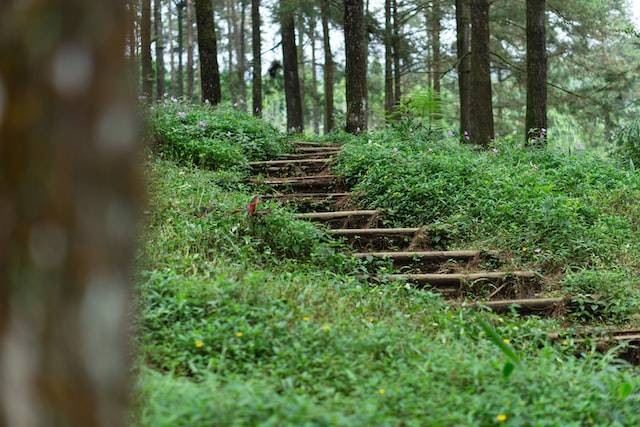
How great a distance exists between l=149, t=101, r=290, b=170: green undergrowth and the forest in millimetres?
46

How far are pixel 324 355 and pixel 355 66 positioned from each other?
34.3 ft

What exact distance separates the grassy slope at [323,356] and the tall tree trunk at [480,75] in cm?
771

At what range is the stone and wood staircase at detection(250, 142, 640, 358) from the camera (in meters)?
6.25

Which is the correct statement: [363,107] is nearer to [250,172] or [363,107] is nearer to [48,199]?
[250,172]

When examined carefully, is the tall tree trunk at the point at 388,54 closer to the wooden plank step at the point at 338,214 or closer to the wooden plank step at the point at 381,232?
the wooden plank step at the point at 338,214

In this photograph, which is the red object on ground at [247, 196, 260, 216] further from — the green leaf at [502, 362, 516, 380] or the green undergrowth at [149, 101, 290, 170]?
the green leaf at [502, 362, 516, 380]

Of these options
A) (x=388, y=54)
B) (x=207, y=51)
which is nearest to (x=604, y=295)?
(x=207, y=51)

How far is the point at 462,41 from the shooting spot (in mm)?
16750

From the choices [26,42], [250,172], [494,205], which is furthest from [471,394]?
[250,172]

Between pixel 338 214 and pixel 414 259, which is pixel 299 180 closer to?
pixel 338 214

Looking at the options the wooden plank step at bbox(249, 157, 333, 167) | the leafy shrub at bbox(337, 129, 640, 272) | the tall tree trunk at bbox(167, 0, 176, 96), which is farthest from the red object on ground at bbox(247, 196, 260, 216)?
the tall tree trunk at bbox(167, 0, 176, 96)

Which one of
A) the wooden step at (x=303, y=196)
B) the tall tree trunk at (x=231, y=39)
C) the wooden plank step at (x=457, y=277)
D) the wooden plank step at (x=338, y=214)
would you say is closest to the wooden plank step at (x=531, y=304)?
the wooden plank step at (x=457, y=277)

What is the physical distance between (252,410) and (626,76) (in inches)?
721

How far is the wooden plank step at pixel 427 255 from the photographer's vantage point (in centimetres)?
715
